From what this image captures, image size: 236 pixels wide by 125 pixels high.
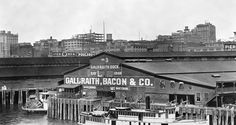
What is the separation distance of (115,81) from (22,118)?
1852cm

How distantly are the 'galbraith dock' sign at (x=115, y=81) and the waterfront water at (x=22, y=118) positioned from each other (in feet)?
30.7

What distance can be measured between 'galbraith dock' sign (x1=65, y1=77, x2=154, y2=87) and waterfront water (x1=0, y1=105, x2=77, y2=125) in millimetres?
9361

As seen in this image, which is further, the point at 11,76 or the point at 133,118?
the point at 11,76

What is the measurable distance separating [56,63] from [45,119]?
53.9 metres

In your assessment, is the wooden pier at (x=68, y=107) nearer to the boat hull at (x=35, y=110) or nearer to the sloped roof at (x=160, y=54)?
the boat hull at (x=35, y=110)

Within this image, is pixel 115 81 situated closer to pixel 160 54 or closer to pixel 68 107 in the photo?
pixel 68 107

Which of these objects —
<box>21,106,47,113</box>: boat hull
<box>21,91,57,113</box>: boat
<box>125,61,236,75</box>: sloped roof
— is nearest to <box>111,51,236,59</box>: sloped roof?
<box>125,61,236,75</box>: sloped roof

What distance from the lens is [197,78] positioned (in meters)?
75.2

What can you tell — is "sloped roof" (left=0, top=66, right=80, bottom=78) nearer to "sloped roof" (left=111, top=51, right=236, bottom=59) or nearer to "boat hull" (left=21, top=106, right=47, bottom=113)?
"boat hull" (left=21, top=106, right=47, bottom=113)

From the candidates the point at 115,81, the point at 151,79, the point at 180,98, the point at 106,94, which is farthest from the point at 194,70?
the point at 106,94

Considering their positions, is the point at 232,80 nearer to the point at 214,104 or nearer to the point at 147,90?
the point at 214,104

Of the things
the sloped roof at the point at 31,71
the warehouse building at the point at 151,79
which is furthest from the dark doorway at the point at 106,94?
the sloped roof at the point at 31,71

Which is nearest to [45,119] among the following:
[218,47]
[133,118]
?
[133,118]

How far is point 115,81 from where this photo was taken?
8125 centimetres
